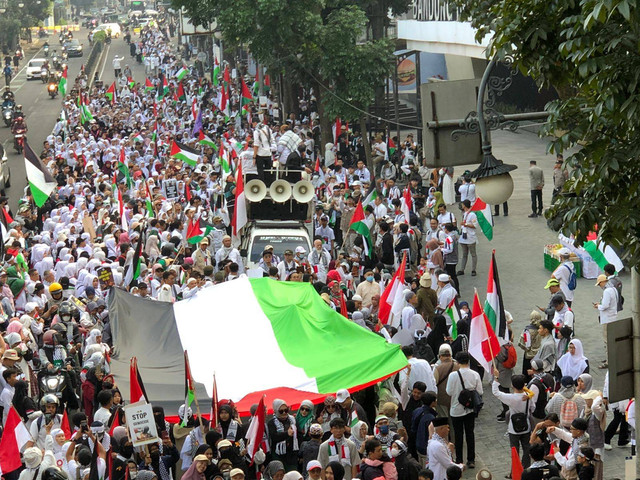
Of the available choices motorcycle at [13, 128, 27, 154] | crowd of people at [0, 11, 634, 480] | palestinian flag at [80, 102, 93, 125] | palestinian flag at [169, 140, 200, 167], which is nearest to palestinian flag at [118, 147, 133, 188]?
crowd of people at [0, 11, 634, 480]

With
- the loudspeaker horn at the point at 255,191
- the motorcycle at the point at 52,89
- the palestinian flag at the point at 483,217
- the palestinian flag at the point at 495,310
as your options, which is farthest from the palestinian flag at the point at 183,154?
the motorcycle at the point at 52,89

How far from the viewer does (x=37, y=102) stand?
199 feet

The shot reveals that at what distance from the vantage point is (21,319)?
654 inches

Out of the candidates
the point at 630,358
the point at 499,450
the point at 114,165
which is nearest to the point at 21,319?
the point at 499,450

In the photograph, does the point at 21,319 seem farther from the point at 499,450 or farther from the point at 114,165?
the point at 114,165

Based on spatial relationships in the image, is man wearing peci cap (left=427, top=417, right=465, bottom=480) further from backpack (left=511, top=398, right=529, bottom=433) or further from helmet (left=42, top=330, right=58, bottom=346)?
helmet (left=42, top=330, right=58, bottom=346)

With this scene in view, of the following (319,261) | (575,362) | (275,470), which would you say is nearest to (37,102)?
(319,261)

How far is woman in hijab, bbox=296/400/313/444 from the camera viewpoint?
1313 centimetres

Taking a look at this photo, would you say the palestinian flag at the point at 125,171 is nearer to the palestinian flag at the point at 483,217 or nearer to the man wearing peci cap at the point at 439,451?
the palestinian flag at the point at 483,217

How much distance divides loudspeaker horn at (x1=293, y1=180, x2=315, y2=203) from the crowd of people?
3.55 feet

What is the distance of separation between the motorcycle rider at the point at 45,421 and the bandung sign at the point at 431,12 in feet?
70.9

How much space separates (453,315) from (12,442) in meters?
6.50

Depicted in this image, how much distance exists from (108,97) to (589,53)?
41.6m

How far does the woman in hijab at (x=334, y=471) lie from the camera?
11359 millimetres
